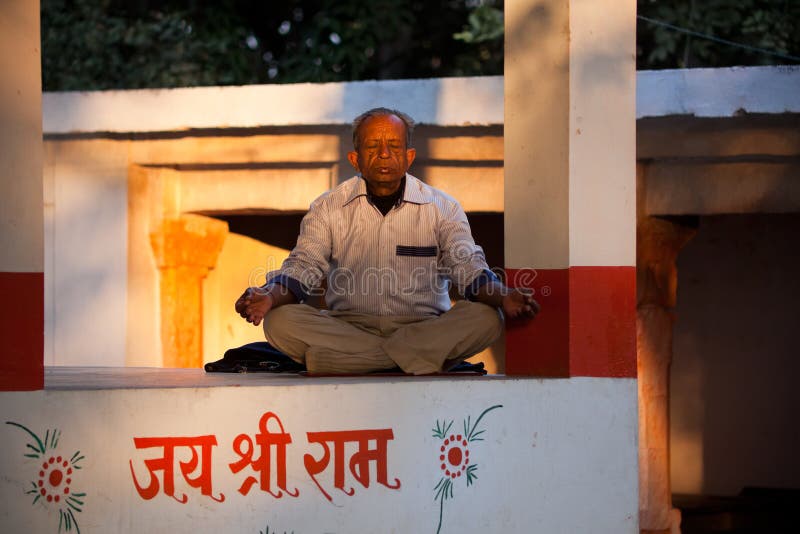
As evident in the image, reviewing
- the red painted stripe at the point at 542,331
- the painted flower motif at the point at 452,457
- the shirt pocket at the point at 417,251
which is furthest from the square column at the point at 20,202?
the red painted stripe at the point at 542,331

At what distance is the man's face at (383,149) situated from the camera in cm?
414

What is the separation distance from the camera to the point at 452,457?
11.7ft

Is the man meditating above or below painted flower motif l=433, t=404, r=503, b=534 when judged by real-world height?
above

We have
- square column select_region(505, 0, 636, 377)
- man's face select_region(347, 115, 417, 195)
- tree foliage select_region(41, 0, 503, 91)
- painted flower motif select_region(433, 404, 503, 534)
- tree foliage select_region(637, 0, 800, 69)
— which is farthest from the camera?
tree foliage select_region(41, 0, 503, 91)

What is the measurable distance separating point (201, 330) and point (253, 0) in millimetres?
4953

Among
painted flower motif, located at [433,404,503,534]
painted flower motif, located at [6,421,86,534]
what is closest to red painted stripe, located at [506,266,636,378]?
painted flower motif, located at [433,404,503,534]

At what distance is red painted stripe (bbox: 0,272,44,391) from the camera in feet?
10.5

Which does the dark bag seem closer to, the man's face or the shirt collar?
the shirt collar

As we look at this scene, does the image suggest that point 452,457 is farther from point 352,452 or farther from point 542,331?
point 542,331

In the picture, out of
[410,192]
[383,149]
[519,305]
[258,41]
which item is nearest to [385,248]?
[410,192]

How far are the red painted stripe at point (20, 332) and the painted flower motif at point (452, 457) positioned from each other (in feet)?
3.98

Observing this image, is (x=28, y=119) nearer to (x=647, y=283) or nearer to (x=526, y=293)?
(x=526, y=293)

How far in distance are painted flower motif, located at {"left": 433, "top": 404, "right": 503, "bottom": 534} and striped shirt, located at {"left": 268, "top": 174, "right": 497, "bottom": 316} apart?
730mm

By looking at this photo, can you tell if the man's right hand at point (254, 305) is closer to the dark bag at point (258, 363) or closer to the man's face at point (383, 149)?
the dark bag at point (258, 363)
